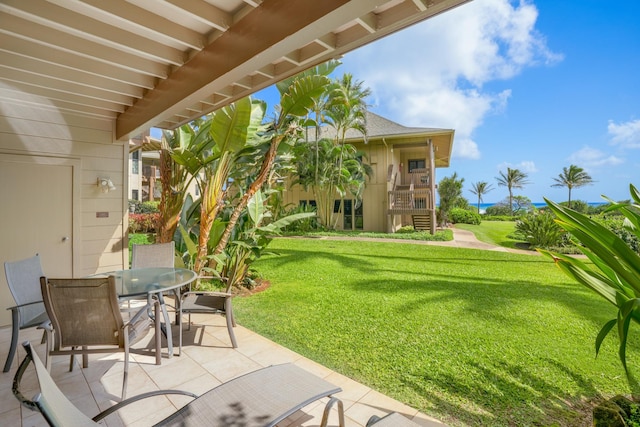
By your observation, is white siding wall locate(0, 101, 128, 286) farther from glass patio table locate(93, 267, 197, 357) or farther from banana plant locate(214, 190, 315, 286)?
banana plant locate(214, 190, 315, 286)

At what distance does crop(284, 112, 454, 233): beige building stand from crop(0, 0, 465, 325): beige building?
14468mm

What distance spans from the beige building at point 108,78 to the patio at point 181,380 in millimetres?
1921

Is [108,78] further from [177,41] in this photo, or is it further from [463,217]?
[463,217]

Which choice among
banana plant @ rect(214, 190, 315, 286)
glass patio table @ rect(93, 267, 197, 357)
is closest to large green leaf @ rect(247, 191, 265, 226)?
banana plant @ rect(214, 190, 315, 286)

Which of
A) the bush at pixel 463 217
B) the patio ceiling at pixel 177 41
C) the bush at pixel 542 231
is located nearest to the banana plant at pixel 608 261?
the patio ceiling at pixel 177 41

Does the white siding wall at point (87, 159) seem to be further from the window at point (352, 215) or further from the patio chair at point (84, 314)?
the window at point (352, 215)

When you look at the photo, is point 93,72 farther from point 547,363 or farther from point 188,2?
point 547,363

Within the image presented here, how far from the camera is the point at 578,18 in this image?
655 inches

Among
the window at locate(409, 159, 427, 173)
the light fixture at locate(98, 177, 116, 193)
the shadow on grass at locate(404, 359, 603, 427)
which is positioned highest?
the window at locate(409, 159, 427, 173)

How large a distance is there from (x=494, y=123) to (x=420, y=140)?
5539 cm

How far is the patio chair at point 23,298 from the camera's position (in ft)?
10.5

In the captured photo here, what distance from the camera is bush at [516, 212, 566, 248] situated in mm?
11977

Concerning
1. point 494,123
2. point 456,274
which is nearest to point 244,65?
point 456,274

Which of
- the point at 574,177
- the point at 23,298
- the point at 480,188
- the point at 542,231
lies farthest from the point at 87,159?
the point at 480,188
